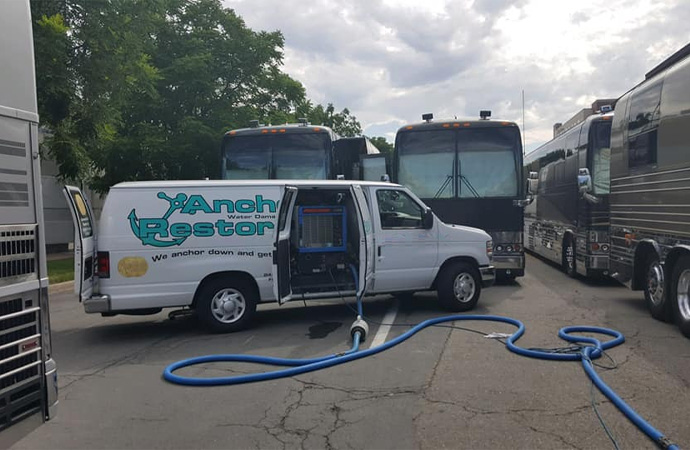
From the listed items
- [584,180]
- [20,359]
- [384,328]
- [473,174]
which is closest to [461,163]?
[473,174]

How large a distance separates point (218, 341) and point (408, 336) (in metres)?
2.46

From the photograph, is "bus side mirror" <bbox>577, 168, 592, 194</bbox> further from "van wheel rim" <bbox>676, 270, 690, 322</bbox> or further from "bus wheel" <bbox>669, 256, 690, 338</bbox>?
"van wheel rim" <bbox>676, 270, 690, 322</bbox>

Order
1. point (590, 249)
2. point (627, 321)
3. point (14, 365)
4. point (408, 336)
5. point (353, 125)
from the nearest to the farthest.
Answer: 1. point (14, 365)
2. point (408, 336)
3. point (627, 321)
4. point (590, 249)
5. point (353, 125)

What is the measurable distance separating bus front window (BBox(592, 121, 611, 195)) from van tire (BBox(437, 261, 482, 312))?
4.36 m

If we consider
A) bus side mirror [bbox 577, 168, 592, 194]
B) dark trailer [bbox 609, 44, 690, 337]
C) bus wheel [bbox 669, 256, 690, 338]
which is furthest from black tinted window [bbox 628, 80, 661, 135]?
bus wheel [bbox 669, 256, 690, 338]

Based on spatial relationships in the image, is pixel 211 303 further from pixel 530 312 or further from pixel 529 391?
pixel 530 312

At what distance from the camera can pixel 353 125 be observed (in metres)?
56.6

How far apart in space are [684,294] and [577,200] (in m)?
5.33

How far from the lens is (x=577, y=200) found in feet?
40.6

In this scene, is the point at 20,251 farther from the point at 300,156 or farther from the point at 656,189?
the point at 300,156

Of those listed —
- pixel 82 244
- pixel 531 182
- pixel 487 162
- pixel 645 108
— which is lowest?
pixel 82 244

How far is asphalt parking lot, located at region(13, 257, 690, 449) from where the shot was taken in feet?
14.2

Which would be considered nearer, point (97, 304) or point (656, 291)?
point (97, 304)

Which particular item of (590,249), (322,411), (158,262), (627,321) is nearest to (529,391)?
(322,411)
